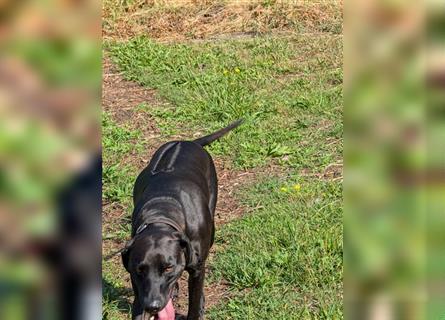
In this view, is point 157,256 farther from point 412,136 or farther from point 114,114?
point 114,114

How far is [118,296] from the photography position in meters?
5.54

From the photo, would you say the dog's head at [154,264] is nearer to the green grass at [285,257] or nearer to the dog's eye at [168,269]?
the dog's eye at [168,269]

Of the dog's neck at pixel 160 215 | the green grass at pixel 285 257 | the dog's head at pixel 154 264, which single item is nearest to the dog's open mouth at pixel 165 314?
the dog's head at pixel 154 264

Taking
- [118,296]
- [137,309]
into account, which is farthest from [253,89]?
[137,309]

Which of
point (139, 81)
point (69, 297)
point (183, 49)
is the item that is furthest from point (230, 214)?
point (69, 297)

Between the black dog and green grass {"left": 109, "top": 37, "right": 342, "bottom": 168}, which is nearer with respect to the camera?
the black dog

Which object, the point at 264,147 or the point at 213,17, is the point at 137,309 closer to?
the point at 264,147

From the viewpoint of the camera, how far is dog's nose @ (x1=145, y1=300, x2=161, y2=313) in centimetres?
443

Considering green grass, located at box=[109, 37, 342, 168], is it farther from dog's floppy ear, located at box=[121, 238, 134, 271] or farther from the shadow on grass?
dog's floppy ear, located at box=[121, 238, 134, 271]

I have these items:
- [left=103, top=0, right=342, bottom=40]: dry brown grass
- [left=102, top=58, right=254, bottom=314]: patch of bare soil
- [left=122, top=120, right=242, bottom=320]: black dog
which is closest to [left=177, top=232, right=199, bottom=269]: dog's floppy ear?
[left=122, top=120, right=242, bottom=320]: black dog

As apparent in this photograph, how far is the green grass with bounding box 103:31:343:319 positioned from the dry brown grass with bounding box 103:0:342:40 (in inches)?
24.0

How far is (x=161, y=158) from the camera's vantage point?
586 centimetres

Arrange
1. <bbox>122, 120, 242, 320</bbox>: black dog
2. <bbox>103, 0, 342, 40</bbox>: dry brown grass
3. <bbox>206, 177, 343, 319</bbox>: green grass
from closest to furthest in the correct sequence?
<bbox>122, 120, 242, 320</bbox>: black dog → <bbox>206, 177, 343, 319</bbox>: green grass → <bbox>103, 0, 342, 40</bbox>: dry brown grass

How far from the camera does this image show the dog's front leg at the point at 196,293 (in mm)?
5039
